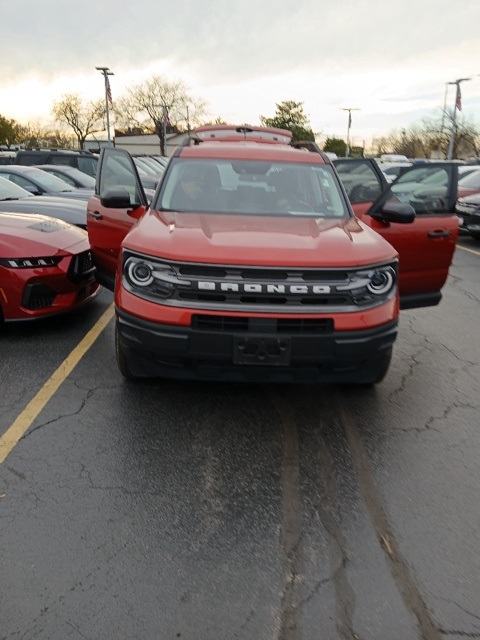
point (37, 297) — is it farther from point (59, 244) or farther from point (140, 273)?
point (140, 273)

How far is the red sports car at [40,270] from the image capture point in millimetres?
5059

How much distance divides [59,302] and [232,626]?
3.95m

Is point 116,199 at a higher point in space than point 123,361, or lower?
higher

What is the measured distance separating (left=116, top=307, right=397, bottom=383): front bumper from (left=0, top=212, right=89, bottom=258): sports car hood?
2169 millimetres

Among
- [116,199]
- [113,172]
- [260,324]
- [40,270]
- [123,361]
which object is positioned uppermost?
[113,172]

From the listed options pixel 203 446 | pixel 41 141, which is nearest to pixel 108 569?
pixel 203 446

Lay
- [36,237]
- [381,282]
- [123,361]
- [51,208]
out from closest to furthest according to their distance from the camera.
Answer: [381,282], [123,361], [36,237], [51,208]

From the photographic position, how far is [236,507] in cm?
287

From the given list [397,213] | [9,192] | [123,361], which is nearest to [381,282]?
A: [397,213]

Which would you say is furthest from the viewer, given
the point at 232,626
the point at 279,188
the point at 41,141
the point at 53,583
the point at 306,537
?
the point at 41,141

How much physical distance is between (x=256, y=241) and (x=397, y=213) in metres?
1.61

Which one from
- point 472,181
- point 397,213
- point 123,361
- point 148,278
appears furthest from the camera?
point 472,181

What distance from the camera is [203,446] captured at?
3.45 m

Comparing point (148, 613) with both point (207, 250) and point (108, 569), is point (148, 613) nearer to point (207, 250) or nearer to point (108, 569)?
point (108, 569)
